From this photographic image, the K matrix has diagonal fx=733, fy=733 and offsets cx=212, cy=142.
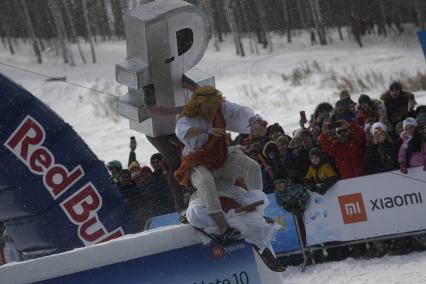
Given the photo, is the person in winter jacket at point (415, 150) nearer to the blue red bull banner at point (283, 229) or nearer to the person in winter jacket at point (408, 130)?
the person in winter jacket at point (408, 130)

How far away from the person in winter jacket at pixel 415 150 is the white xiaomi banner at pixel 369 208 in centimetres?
8

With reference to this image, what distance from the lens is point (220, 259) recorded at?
4879 millimetres

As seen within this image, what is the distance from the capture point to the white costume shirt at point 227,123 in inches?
191

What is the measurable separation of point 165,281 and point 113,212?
12.7 ft

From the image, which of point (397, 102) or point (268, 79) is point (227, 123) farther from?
point (268, 79)

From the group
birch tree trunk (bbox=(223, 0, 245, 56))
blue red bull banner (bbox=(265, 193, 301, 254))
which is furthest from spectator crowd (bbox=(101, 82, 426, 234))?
birch tree trunk (bbox=(223, 0, 245, 56))

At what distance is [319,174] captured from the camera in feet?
27.7

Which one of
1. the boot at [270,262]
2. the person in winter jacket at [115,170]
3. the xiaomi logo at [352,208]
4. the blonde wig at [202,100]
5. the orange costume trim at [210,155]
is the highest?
the blonde wig at [202,100]

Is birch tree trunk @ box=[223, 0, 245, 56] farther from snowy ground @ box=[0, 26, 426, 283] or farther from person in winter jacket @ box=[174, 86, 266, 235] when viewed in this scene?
person in winter jacket @ box=[174, 86, 266, 235]

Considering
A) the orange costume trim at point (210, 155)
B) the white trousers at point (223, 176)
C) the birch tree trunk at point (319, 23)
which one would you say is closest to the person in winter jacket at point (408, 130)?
the white trousers at point (223, 176)

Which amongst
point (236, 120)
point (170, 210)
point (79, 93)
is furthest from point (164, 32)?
point (79, 93)

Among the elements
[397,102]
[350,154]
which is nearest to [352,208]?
[350,154]

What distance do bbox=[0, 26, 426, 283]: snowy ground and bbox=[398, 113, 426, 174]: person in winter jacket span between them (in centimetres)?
116

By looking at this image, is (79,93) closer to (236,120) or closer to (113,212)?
(113,212)
